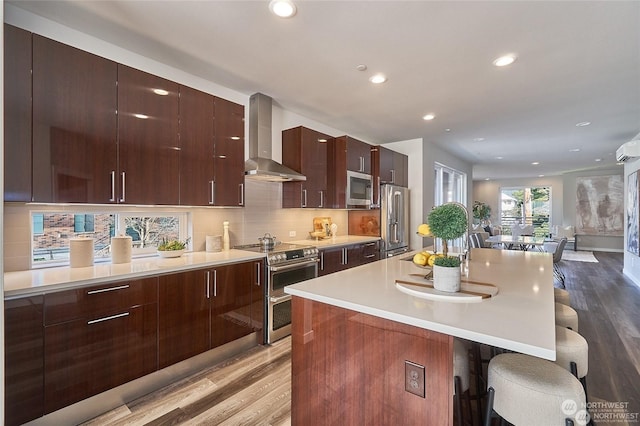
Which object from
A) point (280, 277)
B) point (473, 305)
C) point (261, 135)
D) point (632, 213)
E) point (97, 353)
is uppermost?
point (261, 135)

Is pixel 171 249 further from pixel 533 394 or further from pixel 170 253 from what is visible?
pixel 533 394

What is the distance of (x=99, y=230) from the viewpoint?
245 cm

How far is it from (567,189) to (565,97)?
8940mm

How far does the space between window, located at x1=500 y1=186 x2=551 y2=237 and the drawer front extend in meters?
12.8

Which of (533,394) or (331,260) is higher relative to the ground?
(331,260)

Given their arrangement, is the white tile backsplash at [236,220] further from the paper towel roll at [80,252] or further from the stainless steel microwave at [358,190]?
the stainless steel microwave at [358,190]

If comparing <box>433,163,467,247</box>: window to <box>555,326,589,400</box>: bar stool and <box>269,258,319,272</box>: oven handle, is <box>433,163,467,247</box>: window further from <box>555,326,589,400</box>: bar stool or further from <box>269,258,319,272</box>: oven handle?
<box>555,326,589,400</box>: bar stool

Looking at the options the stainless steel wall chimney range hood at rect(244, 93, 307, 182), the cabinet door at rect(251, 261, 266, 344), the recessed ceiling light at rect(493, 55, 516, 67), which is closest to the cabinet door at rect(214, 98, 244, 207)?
the stainless steel wall chimney range hood at rect(244, 93, 307, 182)

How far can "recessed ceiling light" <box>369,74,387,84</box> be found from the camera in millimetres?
2883

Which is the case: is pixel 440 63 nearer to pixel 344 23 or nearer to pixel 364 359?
pixel 344 23

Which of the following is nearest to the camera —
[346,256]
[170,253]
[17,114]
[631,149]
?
[17,114]

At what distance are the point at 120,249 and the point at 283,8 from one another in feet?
7.13

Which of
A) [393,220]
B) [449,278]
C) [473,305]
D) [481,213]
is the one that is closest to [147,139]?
[449,278]

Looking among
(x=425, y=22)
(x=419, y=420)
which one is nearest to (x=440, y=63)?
(x=425, y=22)
